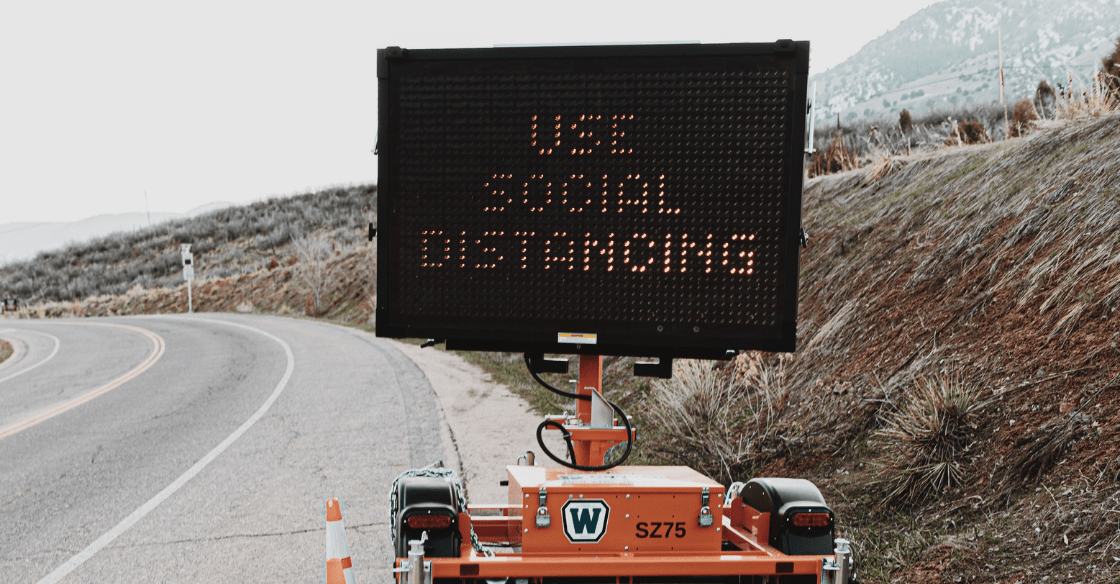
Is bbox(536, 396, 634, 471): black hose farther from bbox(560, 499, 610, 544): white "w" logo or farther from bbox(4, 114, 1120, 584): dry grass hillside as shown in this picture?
bbox(4, 114, 1120, 584): dry grass hillside

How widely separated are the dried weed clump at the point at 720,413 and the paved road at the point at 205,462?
8.94ft

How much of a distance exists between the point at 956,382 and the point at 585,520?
3.67m

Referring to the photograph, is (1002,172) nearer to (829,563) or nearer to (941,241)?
(941,241)

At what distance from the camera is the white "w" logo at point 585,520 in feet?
9.07

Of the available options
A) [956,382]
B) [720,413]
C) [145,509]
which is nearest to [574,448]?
[956,382]

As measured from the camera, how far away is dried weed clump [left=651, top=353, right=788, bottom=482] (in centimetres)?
656

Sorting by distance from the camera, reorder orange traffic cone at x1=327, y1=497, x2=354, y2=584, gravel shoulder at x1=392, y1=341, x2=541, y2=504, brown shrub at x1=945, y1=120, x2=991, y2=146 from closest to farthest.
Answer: orange traffic cone at x1=327, y1=497, x2=354, y2=584 → gravel shoulder at x1=392, y1=341, x2=541, y2=504 → brown shrub at x1=945, y1=120, x2=991, y2=146

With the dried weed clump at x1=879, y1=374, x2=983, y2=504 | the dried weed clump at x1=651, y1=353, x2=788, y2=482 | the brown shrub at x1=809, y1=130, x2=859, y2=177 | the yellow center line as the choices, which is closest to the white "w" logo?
the dried weed clump at x1=879, y1=374, x2=983, y2=504

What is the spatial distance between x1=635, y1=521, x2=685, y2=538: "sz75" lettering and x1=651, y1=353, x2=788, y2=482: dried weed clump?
348 cm

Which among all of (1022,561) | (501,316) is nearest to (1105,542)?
(1022,561)

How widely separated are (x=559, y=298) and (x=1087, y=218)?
5.36m

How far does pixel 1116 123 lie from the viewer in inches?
293

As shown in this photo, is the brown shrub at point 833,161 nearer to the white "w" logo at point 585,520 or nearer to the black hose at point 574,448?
the black hose at point 574,448

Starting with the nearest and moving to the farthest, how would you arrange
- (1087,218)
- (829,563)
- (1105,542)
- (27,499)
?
(829,563) → (1105,542) → (1087,218) → (27,499)
